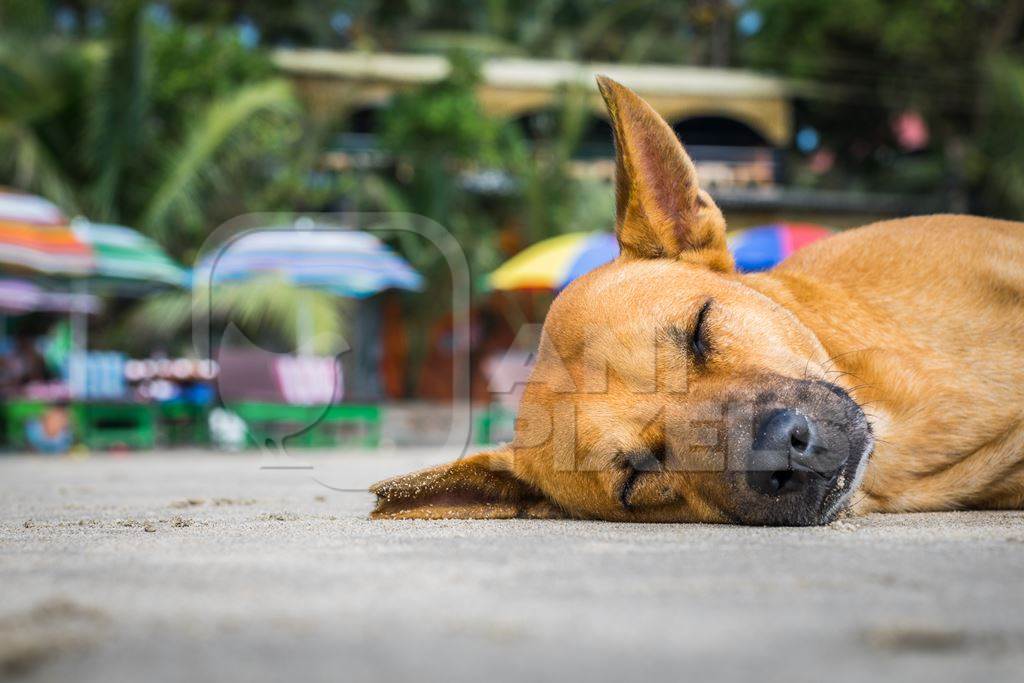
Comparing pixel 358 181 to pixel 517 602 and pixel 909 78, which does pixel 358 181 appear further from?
pixel 517 602

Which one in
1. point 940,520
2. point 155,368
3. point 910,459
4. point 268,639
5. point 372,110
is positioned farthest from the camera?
point 372,110

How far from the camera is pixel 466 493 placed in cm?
391

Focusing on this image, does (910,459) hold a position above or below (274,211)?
below

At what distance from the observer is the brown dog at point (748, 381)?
3.27 metres

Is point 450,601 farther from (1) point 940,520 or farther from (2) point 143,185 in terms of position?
(2) point 143,185

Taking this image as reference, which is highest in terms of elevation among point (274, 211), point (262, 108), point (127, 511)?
point (262, 108)

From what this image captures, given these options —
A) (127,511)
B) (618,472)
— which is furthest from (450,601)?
(127,511)

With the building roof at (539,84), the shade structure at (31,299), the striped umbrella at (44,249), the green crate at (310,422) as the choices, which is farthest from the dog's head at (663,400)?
the building roof at (539,84)

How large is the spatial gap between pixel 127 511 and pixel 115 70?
43.6 ft

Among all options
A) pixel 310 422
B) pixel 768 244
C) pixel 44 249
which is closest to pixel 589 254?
pixel 768 244

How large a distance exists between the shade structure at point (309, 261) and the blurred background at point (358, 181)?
1.7 inches

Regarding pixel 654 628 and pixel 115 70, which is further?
pixel 115 70

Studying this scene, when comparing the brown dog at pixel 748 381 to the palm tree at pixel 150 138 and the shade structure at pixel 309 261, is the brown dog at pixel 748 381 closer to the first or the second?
the shade structure at pixel 309 261

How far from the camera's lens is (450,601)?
2.02m
